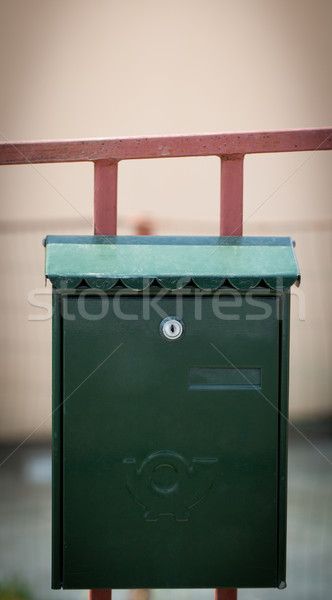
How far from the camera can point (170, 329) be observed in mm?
1552

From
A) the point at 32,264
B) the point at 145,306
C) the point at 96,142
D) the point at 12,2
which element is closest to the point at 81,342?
the point at 145,306

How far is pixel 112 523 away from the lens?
1595 millimetres

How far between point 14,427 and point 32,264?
4.16ft

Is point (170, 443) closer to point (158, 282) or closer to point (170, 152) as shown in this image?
point (158, 282)

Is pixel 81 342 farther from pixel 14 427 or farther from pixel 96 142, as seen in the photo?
pixel 14 427

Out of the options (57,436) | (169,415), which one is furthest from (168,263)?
(57,436)

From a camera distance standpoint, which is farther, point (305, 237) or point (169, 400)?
point (305, 237)

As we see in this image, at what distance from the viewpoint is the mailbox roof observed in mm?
1521

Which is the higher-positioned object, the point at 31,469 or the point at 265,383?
the point at 265,383

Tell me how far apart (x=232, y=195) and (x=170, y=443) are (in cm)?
76

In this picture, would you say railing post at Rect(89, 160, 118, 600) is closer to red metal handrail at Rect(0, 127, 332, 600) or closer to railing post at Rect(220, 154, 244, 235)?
red metal handrail at Rect(0, 127, 332, 600)

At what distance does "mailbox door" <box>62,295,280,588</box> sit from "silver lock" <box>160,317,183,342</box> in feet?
0.06

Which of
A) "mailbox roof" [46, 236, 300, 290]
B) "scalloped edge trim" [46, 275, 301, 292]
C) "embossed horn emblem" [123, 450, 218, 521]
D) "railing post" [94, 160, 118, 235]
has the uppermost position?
"railing post" [94, 160, 118, 235]

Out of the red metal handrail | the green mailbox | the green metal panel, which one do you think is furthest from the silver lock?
the red metal handrail
